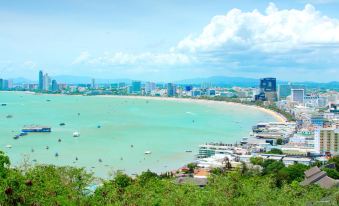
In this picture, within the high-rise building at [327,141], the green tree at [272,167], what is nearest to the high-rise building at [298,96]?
the high-rise building at [327,141]

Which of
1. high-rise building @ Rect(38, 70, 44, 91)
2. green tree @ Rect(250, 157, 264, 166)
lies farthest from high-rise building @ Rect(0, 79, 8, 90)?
green tree @ Rect(250, 157, 264, 166)

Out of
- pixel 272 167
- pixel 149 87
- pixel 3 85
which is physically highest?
pixel 3 85

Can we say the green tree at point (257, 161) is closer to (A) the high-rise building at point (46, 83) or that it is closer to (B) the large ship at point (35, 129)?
(B) the large ship at point (35, 129)

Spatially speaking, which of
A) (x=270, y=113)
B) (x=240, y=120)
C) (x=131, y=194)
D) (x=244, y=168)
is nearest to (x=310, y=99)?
(x=270, y=113)

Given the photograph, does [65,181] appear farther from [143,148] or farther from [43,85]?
[43,85]

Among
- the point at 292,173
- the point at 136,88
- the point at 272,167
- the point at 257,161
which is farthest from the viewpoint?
the point at 136,88

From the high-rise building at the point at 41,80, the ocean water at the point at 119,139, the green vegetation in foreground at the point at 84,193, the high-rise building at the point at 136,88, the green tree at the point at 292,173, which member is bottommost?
the ocean water at the point at 119,139

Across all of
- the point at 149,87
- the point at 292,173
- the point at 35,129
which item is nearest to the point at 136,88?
the point at 149,87

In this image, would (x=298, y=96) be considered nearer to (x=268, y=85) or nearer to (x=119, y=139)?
(x=268, y=85)
